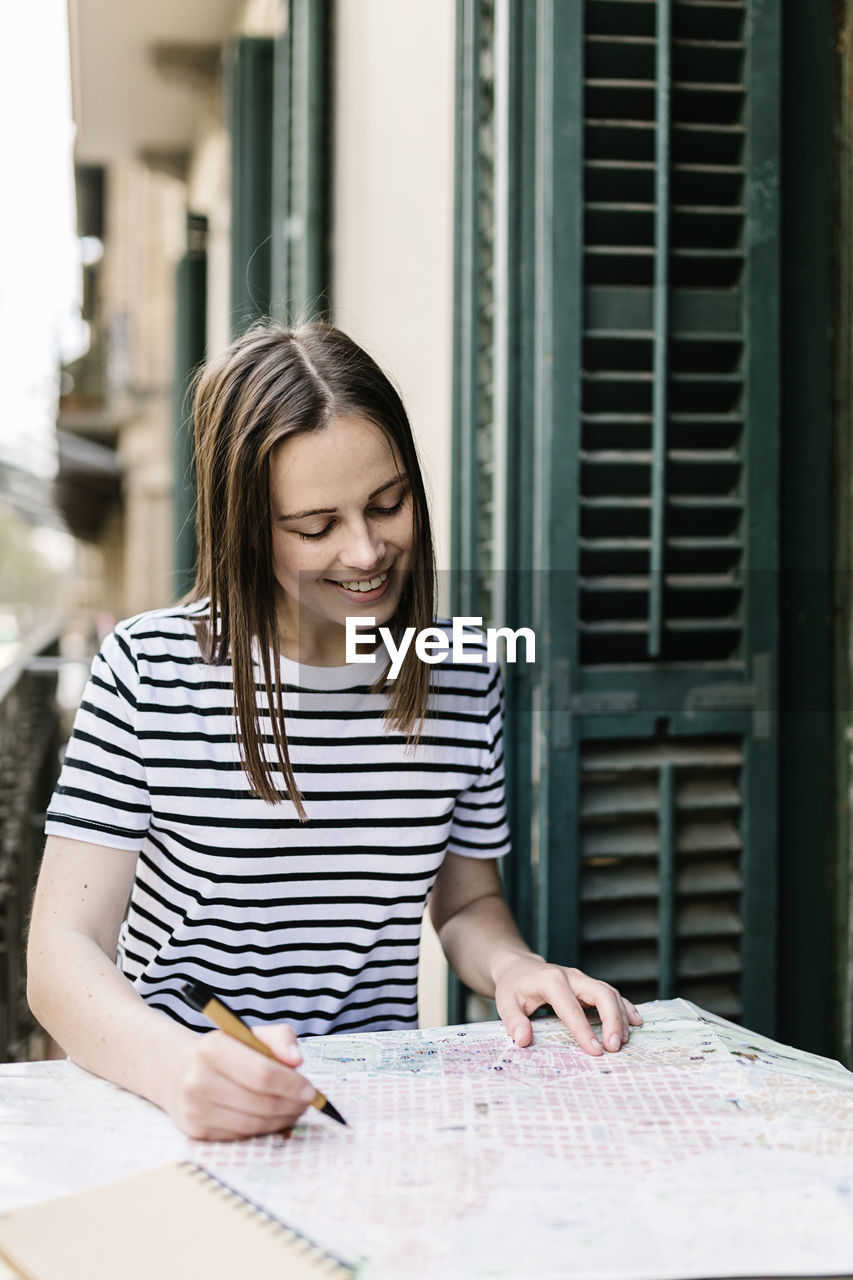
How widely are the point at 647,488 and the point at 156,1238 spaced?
4.31ft

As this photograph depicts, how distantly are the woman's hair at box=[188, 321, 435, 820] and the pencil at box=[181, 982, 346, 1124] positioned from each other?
0.43 m

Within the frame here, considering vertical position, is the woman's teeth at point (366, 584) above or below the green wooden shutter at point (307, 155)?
below

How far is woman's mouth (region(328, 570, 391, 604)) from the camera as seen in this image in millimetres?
1412

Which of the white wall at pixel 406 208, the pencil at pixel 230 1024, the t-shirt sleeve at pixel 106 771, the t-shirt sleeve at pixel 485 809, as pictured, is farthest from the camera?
the white wall at pixel 406 208

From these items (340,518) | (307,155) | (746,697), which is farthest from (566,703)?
(307,155)

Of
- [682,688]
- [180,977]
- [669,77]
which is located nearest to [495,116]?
[669,77]

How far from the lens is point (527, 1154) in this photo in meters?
0.94

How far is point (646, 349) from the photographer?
6.03 ft

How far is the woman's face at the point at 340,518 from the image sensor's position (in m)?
1.35

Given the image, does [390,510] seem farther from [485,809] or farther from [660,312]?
[660,312]

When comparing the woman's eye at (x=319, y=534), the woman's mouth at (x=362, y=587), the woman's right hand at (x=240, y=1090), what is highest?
the woman's eye at (x=319, y=534)

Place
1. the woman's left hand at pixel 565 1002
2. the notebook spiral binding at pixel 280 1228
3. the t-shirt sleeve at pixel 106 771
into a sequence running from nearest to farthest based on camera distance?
the notebook spiral binding at pixel 280 1228 → the woman's left hand at pixel 565 1002 → the t-shirt sleeve at pixel 106 771

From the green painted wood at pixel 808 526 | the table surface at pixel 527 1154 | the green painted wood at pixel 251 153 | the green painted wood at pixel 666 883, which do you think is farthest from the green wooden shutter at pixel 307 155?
the table surface at pixel 527 1154

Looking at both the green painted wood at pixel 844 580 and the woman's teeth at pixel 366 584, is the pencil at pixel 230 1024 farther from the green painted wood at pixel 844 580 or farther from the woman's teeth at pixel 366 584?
the green painted wood at pixel 844 580
